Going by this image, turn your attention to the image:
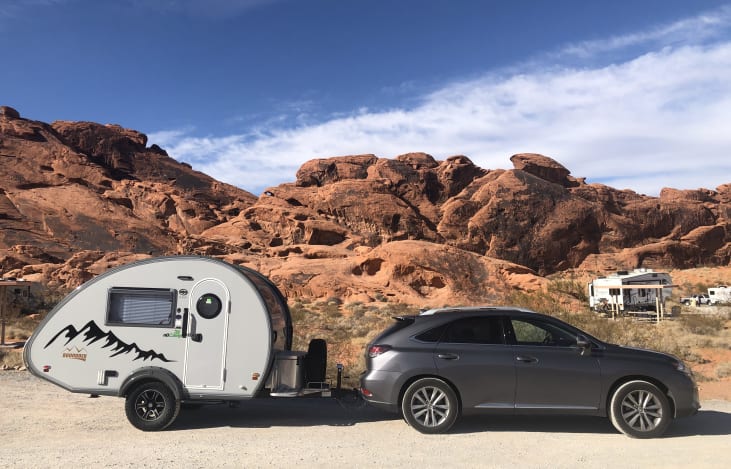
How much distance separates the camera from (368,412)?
313 inches

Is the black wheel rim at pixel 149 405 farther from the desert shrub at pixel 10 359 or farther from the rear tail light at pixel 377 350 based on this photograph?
the desert shrub at pixel 10 359

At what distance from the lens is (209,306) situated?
697cm

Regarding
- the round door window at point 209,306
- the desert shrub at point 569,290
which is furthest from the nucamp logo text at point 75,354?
the desert shrub at point 569,290

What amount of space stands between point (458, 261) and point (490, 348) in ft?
88.5

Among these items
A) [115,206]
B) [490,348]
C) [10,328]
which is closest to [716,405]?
[490,348]

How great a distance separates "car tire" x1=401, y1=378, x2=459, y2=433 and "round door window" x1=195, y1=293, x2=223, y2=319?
2752mm

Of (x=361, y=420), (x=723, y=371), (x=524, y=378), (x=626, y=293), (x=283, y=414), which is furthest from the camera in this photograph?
(x=626, y=293)

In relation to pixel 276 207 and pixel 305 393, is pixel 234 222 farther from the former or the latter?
pixel 305 393

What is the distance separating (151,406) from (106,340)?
1.08 m

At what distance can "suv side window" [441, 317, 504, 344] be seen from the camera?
272 inches

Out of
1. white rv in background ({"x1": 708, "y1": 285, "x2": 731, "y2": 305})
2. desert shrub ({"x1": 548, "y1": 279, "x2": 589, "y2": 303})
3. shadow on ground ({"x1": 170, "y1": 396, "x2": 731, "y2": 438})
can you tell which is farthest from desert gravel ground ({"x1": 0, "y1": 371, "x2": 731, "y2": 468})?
white rv in background ({"x1": 708, "y1": 285, "x2": 731, "y2": 305})

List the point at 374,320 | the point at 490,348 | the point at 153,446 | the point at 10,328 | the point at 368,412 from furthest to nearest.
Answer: the point at 374,320, the point at 10,328, the point at 368,412, the point at 490,348, the point at 153,446

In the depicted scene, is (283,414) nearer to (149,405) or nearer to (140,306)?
(149,405)

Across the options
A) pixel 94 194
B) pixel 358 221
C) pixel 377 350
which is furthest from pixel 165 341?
pixel 94 194
